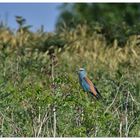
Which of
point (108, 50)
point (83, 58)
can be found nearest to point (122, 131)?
point (83, 58)

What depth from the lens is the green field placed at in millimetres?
4195

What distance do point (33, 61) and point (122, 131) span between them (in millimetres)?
1456

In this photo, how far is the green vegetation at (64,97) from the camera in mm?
4195

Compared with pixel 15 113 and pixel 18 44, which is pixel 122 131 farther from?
pixel 18 44

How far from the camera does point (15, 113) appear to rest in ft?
14.5

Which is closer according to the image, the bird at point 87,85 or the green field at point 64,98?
the green field at point 64,98

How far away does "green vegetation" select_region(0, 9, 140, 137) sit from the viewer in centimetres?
420

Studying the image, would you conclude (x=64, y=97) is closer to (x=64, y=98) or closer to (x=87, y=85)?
(x=64, y=98)

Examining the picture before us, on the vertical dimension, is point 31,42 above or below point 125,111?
above

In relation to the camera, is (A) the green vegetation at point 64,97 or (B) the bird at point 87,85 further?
(B) the bird at point 87,85

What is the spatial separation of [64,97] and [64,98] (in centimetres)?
2

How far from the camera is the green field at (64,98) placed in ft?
13.8

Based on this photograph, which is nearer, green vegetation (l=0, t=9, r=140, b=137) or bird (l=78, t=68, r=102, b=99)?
green vegetation (l=0, t=9, r=140, b=137)

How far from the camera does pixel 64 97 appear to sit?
4.29 meters
